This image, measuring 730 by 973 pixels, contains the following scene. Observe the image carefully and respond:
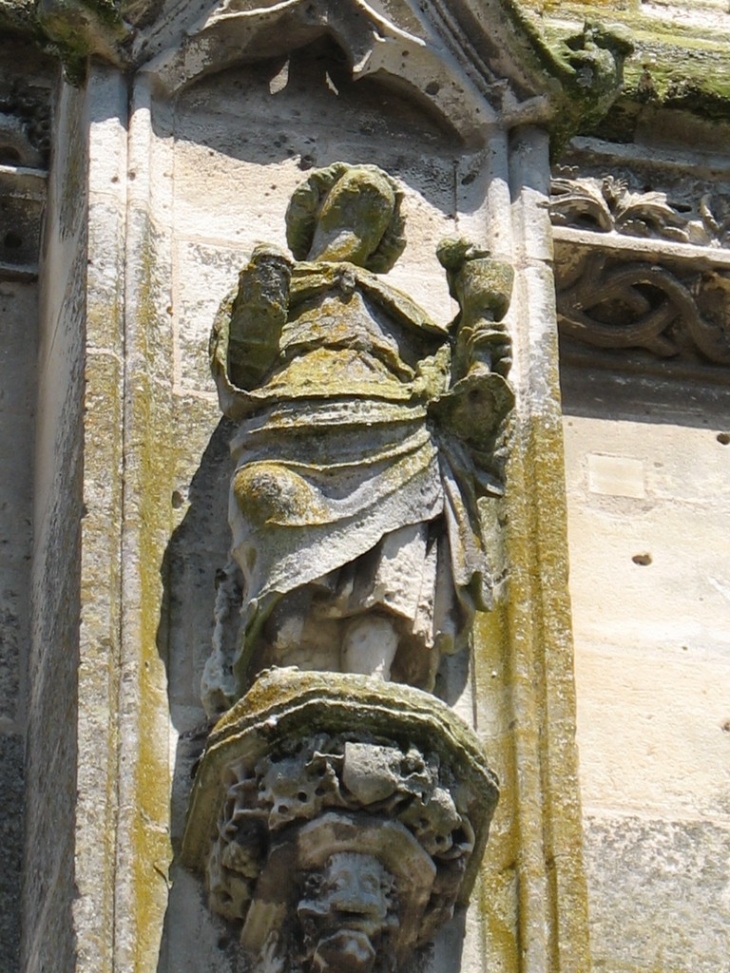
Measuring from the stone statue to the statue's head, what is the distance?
11 cm

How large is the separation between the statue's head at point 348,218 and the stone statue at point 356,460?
11 cm

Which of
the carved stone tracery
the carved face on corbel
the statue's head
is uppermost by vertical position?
the carved stone tracery

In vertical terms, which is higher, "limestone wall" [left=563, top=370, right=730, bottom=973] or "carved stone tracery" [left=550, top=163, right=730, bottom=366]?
"carved stone tracery" [left=550, top=163, right=730, bottom=366]

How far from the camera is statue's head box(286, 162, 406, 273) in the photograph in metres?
8.31

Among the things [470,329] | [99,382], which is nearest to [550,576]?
[470,329]

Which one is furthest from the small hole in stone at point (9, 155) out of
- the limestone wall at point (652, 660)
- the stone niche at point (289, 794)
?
the limestone wall at point (652, 660)

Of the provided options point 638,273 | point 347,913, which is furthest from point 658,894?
point 638,273

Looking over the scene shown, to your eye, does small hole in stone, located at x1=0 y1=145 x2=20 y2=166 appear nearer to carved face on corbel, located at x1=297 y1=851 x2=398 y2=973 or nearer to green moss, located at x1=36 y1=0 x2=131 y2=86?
green moss, located at x1=36 y1=0 x2=131 y2=86

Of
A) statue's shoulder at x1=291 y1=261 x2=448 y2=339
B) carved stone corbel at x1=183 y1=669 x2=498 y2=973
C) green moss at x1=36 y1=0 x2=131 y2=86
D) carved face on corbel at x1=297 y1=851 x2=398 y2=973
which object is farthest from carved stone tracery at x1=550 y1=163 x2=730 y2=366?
carved face on corbel at x1=297 y1=851 x2=398 y2=973

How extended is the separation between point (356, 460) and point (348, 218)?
0.88m

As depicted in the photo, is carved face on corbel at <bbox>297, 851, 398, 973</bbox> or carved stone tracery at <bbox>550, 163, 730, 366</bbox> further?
carved stone tracery at <bbox>550, 163, 730, 366</bbox>

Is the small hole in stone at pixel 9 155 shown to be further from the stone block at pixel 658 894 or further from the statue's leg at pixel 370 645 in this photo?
the stone block at pixel 658 894

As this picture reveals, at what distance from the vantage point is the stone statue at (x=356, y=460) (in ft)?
24.8

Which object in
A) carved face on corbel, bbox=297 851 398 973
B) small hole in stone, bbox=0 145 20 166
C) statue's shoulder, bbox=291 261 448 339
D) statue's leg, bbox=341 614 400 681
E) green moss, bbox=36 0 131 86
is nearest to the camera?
carved face on corbel, bbox=297 851 398 973
